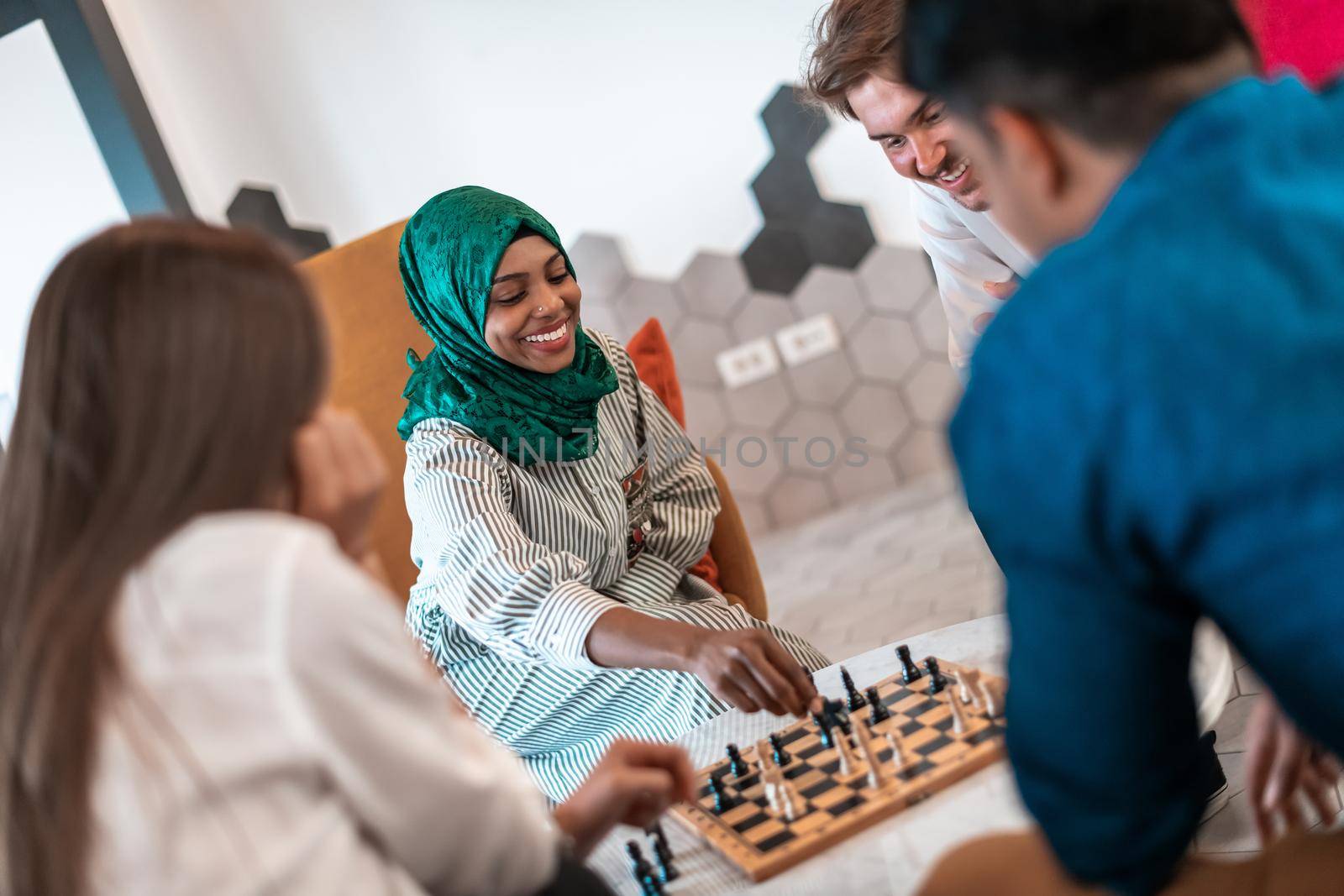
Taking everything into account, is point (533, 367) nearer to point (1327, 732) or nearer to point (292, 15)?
point (1327, 732)

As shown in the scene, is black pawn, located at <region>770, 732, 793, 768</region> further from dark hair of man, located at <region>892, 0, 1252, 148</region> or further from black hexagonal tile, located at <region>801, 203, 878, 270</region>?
black hexagonal tile, located at <region>801, 203, 878, 270</region>

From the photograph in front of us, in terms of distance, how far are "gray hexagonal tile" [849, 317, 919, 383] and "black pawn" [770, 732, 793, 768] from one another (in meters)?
2.35

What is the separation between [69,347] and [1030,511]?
1.97 feet

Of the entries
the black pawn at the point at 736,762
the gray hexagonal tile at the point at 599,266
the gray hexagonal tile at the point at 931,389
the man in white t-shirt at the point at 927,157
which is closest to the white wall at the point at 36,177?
the gray hexagonal tile at the point at 599,266

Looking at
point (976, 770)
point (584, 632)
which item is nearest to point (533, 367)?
point (584, 632)

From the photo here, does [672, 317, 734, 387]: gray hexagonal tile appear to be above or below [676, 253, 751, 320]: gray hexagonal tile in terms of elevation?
below

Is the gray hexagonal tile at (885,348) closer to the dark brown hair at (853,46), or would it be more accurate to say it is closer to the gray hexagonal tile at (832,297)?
the gray hexagonal tile at (832,297)

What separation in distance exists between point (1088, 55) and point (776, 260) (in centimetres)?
286

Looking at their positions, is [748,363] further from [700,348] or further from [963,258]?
[963,258]

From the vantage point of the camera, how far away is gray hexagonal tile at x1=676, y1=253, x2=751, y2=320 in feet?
11.8

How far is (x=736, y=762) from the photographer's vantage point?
4.42 ft

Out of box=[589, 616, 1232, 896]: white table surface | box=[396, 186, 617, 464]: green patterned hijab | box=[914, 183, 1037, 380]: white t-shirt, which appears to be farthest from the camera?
box=[914, 183, 1037, 380]: white t-shirt

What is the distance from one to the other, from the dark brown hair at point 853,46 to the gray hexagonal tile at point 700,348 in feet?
5.04

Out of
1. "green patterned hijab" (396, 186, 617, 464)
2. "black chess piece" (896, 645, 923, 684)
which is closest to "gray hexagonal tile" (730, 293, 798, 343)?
"green patterned hijab" (396, 186, 617, 464)
